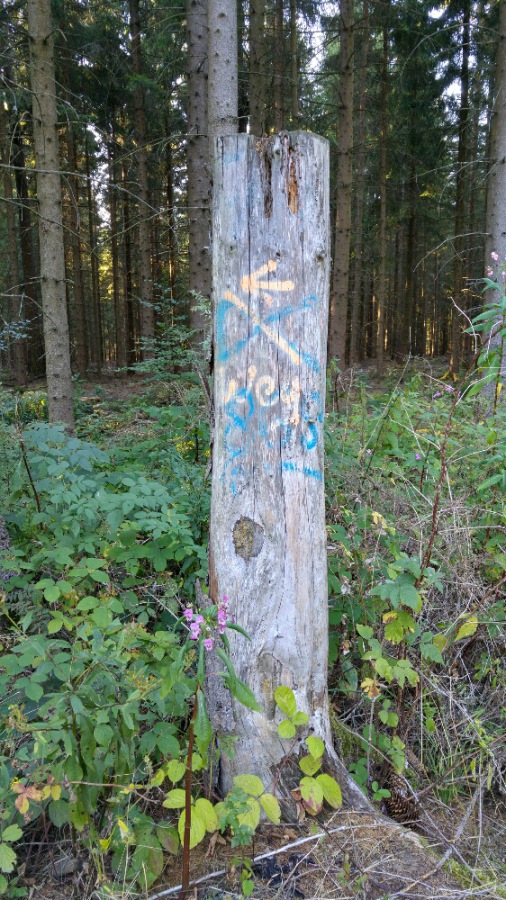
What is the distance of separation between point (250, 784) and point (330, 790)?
0.31 m

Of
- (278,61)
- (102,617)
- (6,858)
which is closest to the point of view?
(6,858)

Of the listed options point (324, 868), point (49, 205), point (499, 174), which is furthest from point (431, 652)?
point (499, 174)

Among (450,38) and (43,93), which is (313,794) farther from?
(450,38)

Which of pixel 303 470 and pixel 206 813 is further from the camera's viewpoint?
pixel 303 470

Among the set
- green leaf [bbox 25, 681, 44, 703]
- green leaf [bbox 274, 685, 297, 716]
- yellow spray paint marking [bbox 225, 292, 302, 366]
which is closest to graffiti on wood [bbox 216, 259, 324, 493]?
yellow spray paint marking [bbox 225, 292, 302, 366]

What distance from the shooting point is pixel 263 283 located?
205cm

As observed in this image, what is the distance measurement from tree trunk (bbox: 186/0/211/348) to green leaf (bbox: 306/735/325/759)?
6.53m

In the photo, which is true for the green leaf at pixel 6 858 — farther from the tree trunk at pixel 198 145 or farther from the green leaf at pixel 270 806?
the tree trunk at pixel 198 145

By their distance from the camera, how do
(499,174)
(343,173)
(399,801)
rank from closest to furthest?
(399,801), (499,174), (343,173)

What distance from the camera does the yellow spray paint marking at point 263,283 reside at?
6.70ft

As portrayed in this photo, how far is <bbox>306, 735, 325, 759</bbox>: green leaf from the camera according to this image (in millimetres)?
2039

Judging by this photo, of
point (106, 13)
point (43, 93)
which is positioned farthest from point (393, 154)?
point (43, 93)

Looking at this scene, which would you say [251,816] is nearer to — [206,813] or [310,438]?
[206,813]

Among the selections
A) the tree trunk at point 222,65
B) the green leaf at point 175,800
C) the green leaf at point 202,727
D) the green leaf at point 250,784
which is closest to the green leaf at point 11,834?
the green leaf at point 175,800
